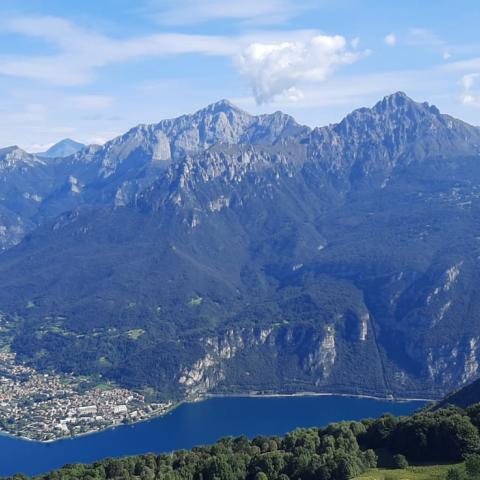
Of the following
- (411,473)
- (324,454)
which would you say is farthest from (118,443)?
(411,473)

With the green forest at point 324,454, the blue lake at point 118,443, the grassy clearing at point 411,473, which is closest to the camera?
the grassy clearing at point 411,473

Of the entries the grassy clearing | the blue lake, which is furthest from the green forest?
the blue lake

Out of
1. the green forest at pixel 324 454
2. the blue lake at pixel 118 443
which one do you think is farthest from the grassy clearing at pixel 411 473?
the blue lake at pixel 118 443

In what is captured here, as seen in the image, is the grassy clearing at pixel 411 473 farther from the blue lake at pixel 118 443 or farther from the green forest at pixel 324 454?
the blue lake at pixel 118 443

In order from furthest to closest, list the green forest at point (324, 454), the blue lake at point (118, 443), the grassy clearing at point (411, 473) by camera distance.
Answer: the blue lake at point (118, 443), the green forest at point (324, 454), the grassy clearing at point (411, 473)

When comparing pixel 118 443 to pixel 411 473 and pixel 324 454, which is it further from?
pixel 411 473

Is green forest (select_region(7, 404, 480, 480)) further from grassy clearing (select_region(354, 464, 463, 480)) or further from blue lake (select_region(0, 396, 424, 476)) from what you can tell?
blue lake (select_region(0, 396, 424, 476))

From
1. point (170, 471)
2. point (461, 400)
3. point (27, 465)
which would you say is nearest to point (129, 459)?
point (170, 471)

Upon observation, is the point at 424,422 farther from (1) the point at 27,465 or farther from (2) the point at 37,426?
(2) the point at 37,426

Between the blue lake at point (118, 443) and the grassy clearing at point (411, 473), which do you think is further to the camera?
the blue lake at point (118, 443)
